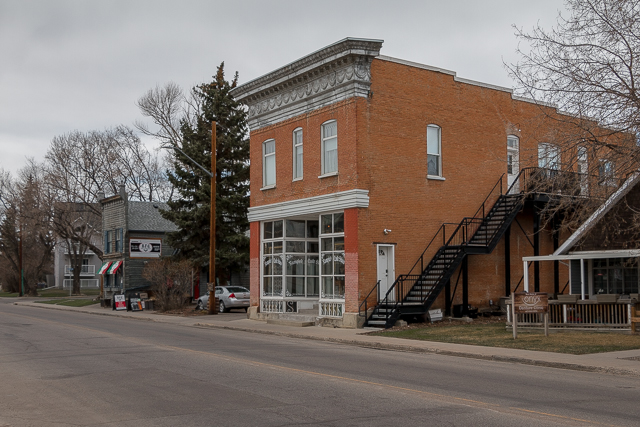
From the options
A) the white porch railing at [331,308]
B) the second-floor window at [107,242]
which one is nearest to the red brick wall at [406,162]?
the white porch railing at [331,308]

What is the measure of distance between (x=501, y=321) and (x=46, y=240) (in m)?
54.8

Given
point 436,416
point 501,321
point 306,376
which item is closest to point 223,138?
point 501,321

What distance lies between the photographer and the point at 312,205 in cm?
2703

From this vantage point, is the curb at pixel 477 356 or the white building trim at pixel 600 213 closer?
the curb at pixel 477 356

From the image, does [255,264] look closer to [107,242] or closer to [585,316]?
[585,316]

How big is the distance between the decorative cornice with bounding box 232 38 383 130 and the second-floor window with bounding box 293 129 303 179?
826 millimetres

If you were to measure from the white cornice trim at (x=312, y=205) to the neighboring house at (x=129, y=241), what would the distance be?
19.5 metres

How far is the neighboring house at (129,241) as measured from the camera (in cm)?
4844

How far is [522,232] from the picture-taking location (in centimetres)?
3056

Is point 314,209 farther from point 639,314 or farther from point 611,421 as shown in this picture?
point 611,421

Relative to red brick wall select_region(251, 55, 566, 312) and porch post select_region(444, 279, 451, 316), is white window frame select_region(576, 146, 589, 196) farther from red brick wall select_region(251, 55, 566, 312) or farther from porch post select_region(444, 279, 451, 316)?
porch post select_region(444, 279, 451, 316)

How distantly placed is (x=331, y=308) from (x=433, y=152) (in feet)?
24.4

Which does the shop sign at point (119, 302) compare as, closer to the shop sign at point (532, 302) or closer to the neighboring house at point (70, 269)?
the shop sign at point (532, 302)

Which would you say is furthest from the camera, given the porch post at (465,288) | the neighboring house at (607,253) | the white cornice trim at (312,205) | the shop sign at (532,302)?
the porch post at (465,288)
